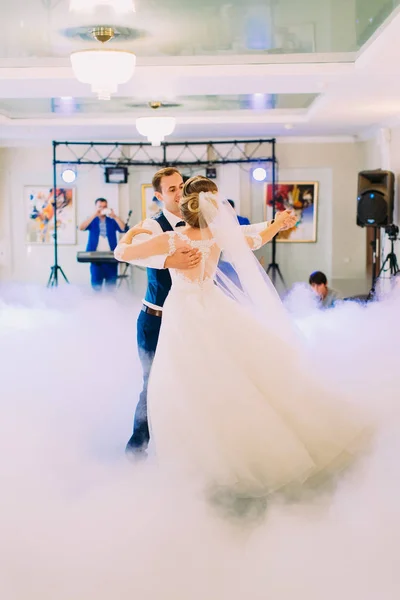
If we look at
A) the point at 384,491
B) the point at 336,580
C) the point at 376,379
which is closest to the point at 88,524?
the point at 336,580

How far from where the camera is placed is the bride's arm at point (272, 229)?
11.8ft

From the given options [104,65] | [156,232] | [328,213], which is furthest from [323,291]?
[328,213]

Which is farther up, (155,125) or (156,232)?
(155,125)

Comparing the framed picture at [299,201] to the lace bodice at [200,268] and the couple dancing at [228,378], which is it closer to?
the couple dancing at [228,378]

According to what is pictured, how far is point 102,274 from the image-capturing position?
33.9 feet

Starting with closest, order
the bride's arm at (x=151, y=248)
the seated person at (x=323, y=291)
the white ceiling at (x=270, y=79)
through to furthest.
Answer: the bride's arm at (x=151, y=248) < the white ceiling at (x=270, y=79) < the seated person at (x=323, y=291)

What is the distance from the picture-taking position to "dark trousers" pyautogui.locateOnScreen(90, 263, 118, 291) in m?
10.3

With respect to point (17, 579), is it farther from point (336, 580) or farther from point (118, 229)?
point (118, 229)

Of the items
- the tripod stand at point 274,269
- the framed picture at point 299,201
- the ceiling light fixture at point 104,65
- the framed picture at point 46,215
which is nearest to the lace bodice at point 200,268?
the ceiling light fixture at point 104,65

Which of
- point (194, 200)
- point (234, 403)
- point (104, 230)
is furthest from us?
point (104, 230)

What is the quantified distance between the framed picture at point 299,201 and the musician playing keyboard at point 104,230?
2.49 m

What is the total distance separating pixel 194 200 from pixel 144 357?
0.94 m

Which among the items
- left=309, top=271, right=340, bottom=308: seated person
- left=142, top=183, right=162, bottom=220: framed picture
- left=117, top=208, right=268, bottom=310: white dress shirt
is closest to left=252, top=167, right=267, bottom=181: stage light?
left=142, top=183, right=162, bottom=220: framed picture

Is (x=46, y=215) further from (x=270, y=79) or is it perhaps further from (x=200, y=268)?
(x=200, y=268)
